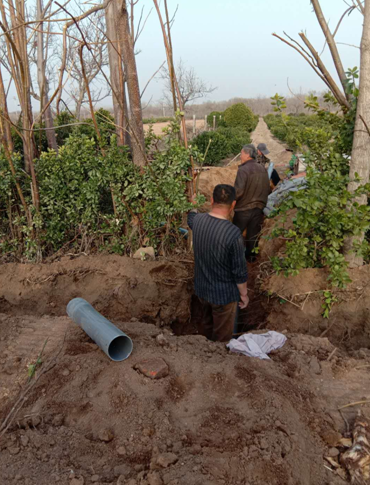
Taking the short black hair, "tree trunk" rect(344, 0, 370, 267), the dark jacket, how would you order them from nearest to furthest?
the short black hair → "tree trunk" rect(344, 0, 370, 267) → the dark jacket

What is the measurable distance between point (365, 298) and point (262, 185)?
2351 millimetres

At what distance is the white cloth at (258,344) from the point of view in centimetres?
335

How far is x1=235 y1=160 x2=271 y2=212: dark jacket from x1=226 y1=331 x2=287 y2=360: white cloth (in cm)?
277

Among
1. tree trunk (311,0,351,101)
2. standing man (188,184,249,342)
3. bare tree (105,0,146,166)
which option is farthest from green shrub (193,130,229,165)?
standing man (188,184,249,342)

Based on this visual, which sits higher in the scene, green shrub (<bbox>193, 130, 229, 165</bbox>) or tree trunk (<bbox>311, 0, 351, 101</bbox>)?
tree trunk (<bbox>311, 0, 351, 101</bbox>)

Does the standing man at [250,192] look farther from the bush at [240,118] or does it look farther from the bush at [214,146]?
the bush at [240,118]

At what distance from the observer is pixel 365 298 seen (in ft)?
13.6

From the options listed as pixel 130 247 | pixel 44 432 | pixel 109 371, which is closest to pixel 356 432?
pixel 109 371

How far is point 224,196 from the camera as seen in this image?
3535 mm

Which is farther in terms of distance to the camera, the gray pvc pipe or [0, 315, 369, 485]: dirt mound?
the gray pvc pipe

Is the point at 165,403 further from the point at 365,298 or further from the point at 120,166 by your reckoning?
the point at 120,166

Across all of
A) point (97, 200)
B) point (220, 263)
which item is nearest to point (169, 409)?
point (220, 263)

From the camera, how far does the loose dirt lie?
7.39 feet

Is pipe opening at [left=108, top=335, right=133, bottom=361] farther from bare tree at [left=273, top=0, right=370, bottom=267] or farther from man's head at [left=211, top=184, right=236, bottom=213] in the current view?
bare tree at [left=273, top=0, right=370, bottom=267]
